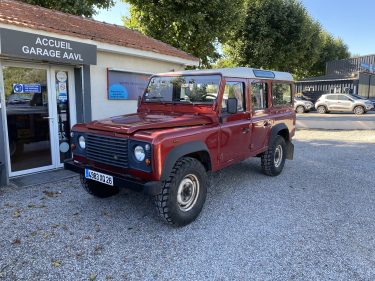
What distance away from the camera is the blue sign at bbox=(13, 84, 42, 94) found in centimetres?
577

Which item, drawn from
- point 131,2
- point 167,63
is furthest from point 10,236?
point 131,2

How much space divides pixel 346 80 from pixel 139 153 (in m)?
33.4

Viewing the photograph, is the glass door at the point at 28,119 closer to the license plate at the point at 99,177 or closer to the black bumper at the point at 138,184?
the license plate at the point at 99,177

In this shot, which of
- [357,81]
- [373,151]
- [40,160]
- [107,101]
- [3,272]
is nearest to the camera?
[3,272]

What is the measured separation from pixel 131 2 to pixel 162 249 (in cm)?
1158

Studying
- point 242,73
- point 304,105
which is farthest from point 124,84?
point 304,105

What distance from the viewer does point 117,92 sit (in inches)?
299

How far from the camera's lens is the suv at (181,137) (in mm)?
3665

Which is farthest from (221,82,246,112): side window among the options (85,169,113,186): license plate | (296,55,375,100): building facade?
(296,55,375,100): building facade

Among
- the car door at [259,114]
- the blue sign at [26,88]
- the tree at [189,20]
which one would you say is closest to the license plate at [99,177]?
the car door at [259,114]

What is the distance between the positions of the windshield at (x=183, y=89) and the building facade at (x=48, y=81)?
1932 mm

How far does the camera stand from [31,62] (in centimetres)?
589

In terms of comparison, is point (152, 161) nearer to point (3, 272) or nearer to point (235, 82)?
point (3, 272)

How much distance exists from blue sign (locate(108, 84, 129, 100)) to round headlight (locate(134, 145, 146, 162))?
4135mm
